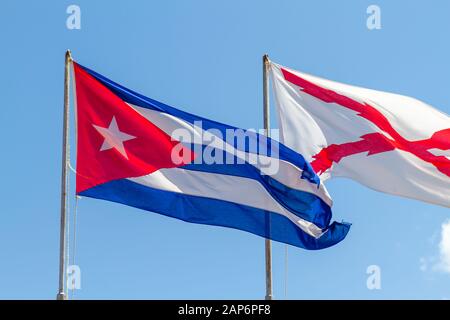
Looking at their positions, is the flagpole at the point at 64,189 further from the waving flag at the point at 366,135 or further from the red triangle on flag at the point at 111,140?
the waving flag at the point at 366,135

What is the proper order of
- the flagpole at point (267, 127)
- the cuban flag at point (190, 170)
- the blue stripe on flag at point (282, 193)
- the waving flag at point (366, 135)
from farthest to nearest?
1. the waving flag at point (366, 135)
2. the blue stripe on flag at point (282, 193)
3. the cuban flag at point (190, 170)
4. the flagpole at point (267, 127)

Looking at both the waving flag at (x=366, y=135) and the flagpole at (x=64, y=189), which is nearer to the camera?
the flagpole at (x=64, y=189)

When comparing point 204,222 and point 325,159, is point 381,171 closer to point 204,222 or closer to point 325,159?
point 325,159

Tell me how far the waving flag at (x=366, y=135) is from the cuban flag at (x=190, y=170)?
49.9 inches

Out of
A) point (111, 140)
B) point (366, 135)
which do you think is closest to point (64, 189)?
point (111, 140)

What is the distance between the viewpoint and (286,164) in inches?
957

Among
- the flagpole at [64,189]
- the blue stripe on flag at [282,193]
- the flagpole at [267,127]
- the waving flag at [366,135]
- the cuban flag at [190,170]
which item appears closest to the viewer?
the flagpole at [64,189]

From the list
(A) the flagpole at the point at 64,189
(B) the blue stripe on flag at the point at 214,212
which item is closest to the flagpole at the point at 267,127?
(B) the blue stripe on flag at the point at 214,212

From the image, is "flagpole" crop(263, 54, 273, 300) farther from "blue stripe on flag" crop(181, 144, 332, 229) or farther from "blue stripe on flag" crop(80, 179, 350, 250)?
"blue stripe on flag" crop(181, 144, 332, 229)

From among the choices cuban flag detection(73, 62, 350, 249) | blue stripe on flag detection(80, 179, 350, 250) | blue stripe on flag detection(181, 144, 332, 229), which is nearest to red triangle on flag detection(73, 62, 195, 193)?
cuban flag detection(73, 62, 350, 249)

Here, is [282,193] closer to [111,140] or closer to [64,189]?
[111,140]

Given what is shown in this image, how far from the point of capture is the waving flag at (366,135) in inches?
995

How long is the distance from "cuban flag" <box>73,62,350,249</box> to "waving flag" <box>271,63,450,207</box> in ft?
4.15
